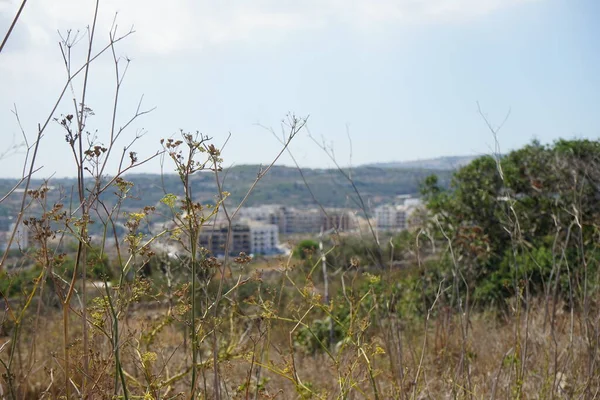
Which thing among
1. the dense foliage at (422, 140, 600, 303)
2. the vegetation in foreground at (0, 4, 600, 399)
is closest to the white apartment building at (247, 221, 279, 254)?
the dense foliage at (422, 140, 600, 303)

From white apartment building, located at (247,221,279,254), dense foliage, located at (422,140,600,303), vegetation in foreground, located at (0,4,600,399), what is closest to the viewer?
vegetation in foreground, located at (0,4,600,399)

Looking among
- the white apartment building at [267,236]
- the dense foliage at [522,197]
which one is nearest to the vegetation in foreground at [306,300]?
the dense foliage at [522,197]

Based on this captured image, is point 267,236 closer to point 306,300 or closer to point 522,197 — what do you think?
point 522,197

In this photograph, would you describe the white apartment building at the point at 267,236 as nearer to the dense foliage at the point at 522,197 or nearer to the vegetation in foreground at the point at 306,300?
the dense foliage at the point at 522,197

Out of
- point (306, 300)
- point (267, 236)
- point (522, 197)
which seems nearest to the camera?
point (306, 300)

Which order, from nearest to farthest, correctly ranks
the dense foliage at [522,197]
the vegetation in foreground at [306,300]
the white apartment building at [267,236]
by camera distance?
the vegetation in foreground at [306,300] → the dense foliage at [522,197] → the white apartment building at [267,236]

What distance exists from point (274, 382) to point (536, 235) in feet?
16.8

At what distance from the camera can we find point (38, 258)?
1619 millimetres

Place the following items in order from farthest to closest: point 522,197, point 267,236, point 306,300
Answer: point 267,236 < point 522,197 < point 306,300

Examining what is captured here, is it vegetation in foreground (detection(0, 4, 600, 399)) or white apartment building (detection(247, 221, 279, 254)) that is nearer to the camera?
vegetation in foreground (detection(0, 4, 600, 399))

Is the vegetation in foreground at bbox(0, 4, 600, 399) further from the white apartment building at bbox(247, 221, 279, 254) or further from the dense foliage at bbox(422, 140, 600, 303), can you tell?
the white apartment building at bbox(247, 221, 279, 254)

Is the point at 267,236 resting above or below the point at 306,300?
below

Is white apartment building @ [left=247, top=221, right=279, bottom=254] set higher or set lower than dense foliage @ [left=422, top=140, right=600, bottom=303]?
lower

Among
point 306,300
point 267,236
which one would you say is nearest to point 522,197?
point 306,300
